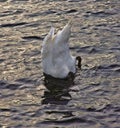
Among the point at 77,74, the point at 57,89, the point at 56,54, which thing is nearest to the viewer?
the point at 57,89

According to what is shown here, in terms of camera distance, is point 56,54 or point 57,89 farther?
point 56,54

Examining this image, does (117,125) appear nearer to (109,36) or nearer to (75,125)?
(75,125)

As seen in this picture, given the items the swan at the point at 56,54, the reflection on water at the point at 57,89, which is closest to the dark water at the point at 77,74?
the reflection on water at the point at 57,89

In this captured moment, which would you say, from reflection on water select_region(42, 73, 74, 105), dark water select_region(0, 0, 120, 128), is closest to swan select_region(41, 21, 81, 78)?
reflection on water select_region(42, 73, 74, 105)

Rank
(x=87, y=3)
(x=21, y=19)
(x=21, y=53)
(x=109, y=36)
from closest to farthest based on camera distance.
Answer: (x=21, y=53) → (x=109, y=36) → (x=21, y=19) → (x=87, y=3)

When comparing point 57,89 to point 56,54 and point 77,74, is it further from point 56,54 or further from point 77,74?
point 56,54

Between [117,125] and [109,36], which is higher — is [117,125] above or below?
below

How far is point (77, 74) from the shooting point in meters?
14.4

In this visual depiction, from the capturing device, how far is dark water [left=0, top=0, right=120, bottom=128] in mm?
12133

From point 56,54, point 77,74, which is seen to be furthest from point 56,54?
point 77,74

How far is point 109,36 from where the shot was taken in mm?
16625

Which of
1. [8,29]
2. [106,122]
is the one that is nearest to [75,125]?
[106,122]

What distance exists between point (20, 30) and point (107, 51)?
11.2 ft

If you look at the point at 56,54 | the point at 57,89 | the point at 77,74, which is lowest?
the point at 57,89
